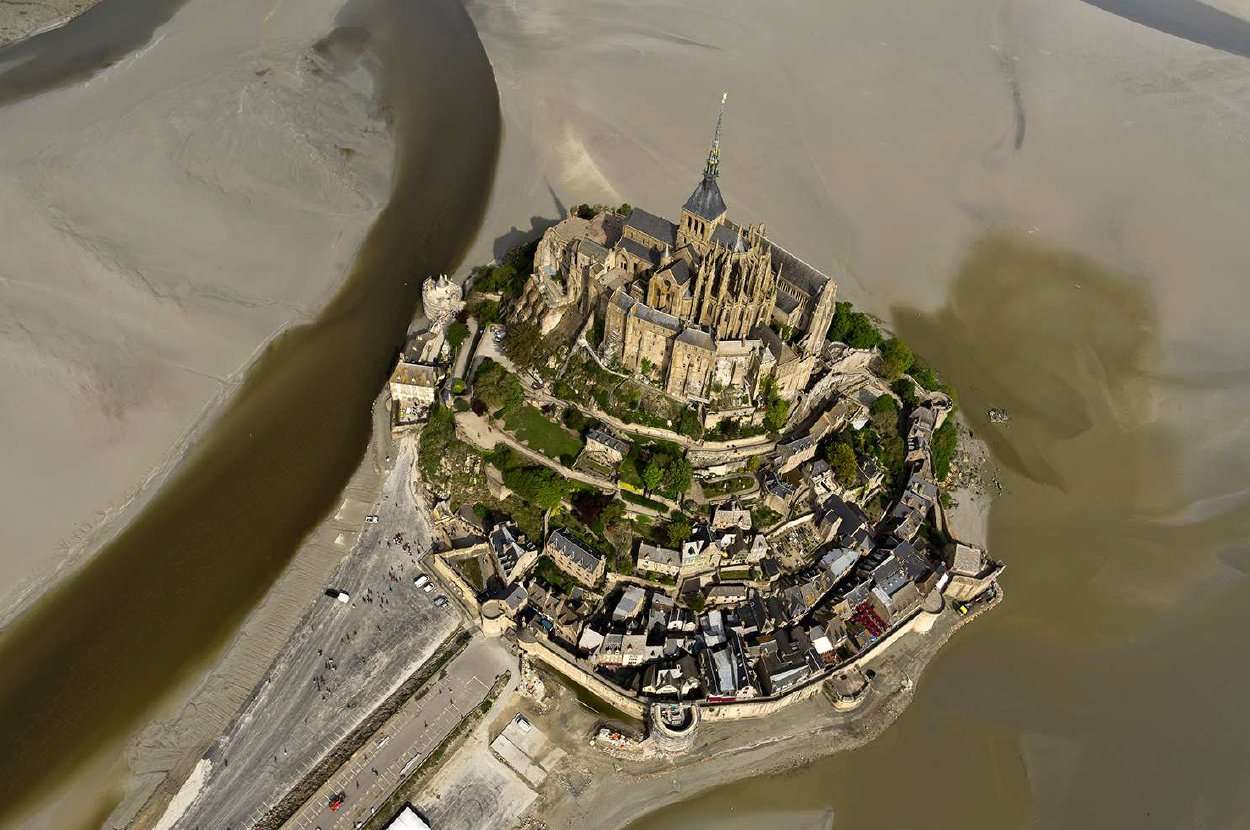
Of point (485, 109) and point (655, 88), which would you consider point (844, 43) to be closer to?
point (655, 88)

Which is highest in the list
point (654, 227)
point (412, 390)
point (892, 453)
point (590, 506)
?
point (654, 227)

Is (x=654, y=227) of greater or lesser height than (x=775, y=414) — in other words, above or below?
above

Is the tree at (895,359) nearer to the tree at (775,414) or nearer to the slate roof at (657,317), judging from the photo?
the tree at (775,414)

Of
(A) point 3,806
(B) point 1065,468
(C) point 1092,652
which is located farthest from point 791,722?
(A) point 3,806

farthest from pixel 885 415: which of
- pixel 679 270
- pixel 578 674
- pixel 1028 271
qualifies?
pixel 578 674

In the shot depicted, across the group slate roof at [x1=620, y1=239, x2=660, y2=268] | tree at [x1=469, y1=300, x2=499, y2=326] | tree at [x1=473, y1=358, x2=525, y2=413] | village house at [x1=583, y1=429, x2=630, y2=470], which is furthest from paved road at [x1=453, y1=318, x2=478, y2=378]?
slate roof at [x1=620, y1=239, x2=660, y2=268]

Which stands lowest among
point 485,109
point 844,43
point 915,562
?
point 915,562

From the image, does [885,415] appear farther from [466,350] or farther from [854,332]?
[466,350]
